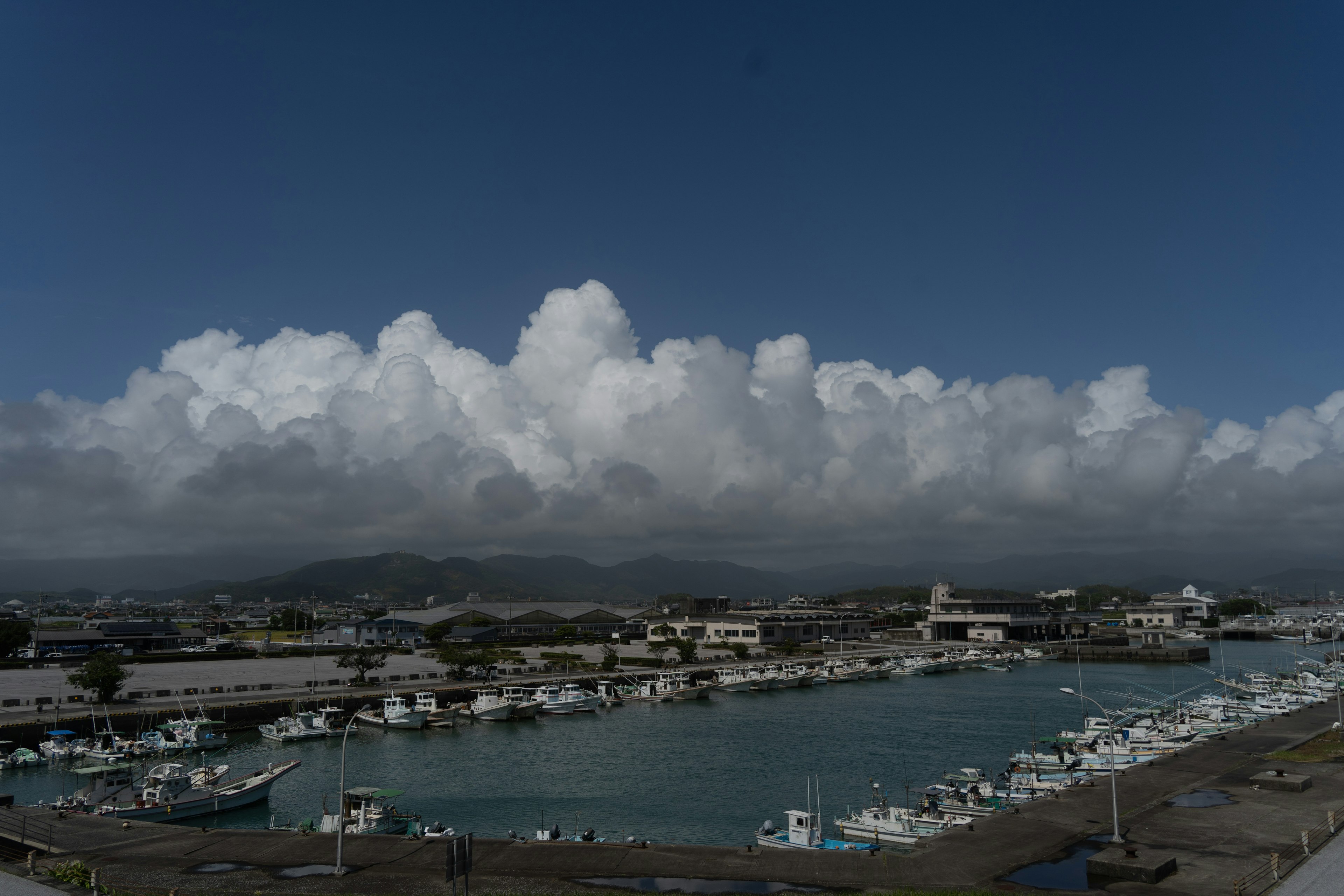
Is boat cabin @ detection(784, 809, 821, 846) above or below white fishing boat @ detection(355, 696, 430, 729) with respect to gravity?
above

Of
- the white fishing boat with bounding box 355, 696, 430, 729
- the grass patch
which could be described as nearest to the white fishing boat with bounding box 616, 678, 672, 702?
the white fishing boat with bounding box 355, 696, 430, 729

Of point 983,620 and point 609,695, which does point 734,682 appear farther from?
point 983,620

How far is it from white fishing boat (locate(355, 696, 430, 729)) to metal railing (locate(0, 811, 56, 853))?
1300 inches

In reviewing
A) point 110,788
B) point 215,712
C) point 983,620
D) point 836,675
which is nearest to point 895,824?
point 110,788

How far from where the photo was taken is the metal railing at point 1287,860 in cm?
1967

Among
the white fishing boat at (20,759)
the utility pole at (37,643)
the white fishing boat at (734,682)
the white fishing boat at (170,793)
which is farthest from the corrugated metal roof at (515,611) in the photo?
the white fishing boat at (170,793)

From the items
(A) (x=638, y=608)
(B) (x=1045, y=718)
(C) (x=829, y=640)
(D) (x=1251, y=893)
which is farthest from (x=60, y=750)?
(A) (x=638, y=608)

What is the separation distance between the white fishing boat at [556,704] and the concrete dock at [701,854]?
39.8 metres

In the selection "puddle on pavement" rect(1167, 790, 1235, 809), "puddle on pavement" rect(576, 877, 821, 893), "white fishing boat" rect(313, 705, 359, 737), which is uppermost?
"puddle on pavement" rect(576, 877, 821, 893)

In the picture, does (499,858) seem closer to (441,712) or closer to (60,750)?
(60,750)

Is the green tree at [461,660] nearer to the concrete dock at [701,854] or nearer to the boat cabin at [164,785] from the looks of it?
the boat cabin at [164,785]

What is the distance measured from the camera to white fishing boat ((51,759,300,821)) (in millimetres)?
32094

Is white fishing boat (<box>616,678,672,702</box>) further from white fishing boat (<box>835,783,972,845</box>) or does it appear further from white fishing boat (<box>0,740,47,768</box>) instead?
white fishing boat (<box>835,783,972,845</box>)

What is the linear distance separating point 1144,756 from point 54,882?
148ft
